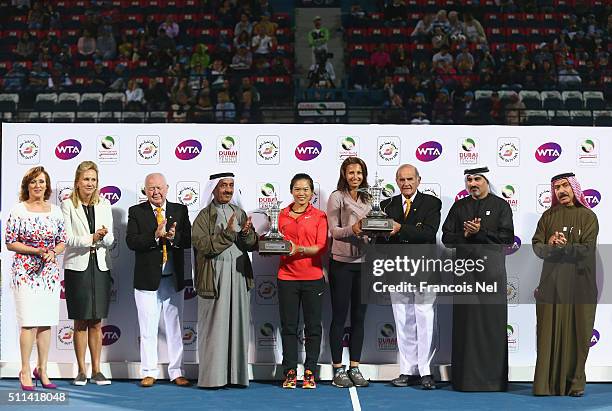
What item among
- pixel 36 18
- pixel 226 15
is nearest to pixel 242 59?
pixel 226 15

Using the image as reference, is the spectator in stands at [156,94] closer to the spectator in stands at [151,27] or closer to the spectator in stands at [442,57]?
the spectator in stands at [151,27]

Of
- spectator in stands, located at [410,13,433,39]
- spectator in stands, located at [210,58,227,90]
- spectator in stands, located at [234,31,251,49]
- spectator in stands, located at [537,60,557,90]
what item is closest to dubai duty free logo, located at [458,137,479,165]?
spectator in stands, located at [210,58,227,90]

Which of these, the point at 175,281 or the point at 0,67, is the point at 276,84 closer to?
the point at 0,67

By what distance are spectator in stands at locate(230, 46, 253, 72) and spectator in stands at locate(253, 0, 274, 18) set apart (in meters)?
1.60

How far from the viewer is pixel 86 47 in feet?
62.2

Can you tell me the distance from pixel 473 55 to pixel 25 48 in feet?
27.8

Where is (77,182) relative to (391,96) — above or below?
below

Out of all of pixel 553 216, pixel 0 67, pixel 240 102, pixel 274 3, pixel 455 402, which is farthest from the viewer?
pixel 274 3

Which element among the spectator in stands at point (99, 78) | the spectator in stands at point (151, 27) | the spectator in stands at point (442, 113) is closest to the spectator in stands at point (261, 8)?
the spectator in stands at point (151, 27)

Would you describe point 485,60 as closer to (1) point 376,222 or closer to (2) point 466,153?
(2) point 466,153

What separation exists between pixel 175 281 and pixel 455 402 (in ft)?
9.21

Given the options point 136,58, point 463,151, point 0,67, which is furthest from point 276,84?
point 463,151

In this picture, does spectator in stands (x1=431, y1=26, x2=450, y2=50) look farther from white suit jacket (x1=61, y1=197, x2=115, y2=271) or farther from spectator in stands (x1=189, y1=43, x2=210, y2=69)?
white suit jacket (x1=61, y1=197, x2=115, y2=271)

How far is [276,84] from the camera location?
17.0m
